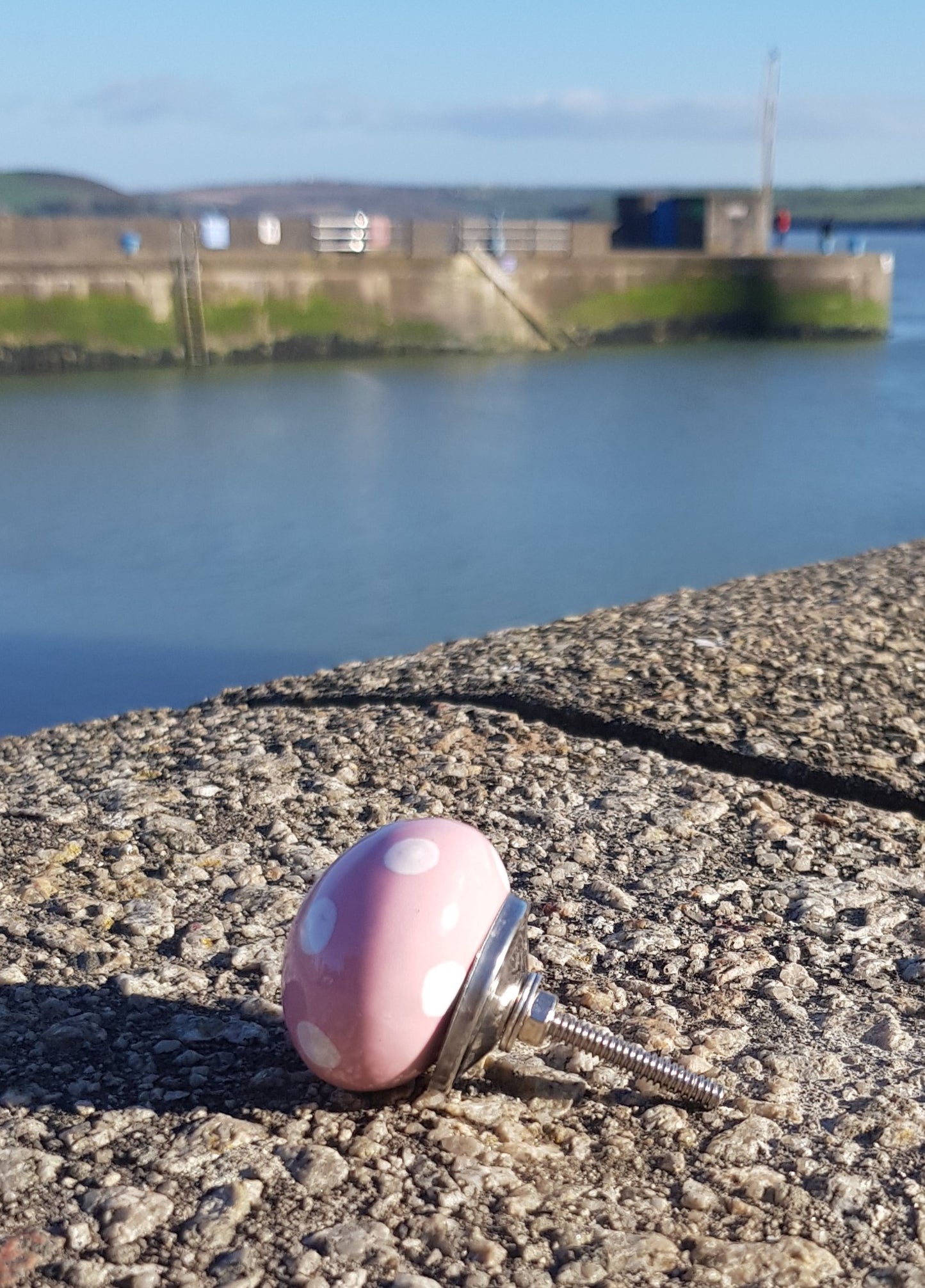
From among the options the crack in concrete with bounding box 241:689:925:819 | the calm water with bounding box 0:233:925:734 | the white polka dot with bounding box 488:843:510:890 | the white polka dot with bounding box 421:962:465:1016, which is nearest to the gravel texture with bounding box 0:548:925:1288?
the crack in concrete with bounding box 241:689:925:819

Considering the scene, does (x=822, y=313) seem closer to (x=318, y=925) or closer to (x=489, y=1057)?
(x=489, y=1057)

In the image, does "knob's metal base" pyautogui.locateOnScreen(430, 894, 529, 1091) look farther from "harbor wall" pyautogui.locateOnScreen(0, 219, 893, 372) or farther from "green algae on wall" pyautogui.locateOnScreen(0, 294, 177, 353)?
"green algae on wall" pyautogui.locateOnScreen(0, 294, 177, 353)

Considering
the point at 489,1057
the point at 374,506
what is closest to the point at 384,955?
the point at 489,1057

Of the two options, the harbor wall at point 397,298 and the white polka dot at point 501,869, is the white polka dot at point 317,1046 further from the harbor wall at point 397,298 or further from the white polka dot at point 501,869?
the harbor wall at point 397,298

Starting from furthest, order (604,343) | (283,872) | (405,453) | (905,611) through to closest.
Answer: (604,343)
(405,453)
(905,611)
(283,872)

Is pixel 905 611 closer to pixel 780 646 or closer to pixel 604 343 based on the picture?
pixel 780 646

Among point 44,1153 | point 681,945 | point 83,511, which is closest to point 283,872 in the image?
point 681,945
